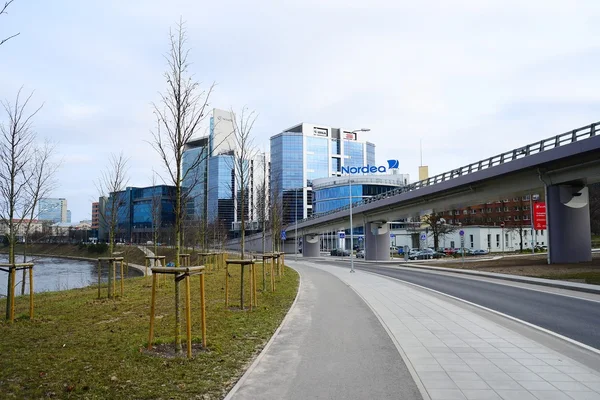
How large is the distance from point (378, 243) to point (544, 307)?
41.9 meters

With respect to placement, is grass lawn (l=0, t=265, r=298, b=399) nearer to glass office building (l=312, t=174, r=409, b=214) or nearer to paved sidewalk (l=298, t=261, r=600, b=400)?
paved sidewalk (l=298, t=261, r=600, b=400)

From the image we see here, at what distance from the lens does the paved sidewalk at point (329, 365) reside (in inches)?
225

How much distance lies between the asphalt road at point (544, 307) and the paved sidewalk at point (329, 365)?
4379 millimetres

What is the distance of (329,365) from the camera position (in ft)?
23.1

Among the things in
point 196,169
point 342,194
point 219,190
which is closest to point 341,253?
point 342,194

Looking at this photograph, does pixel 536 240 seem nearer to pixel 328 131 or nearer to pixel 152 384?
pixel 328 131

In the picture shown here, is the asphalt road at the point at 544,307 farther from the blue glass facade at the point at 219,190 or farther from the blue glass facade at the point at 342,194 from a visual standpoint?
the blue glass facade at the point at 342,194

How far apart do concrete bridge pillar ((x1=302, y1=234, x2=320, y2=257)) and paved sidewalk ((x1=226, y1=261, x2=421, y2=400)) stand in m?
67.9

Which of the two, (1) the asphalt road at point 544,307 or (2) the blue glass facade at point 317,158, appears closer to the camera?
(1) the asphalt road at point 544,307

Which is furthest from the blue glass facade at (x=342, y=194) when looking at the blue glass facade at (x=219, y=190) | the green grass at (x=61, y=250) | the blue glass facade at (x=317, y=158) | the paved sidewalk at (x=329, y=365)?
the paved sidewalk at (x=329, y=365)

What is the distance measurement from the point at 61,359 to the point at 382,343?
571 cm

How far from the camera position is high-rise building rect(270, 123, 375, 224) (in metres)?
128

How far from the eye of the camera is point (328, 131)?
143 m

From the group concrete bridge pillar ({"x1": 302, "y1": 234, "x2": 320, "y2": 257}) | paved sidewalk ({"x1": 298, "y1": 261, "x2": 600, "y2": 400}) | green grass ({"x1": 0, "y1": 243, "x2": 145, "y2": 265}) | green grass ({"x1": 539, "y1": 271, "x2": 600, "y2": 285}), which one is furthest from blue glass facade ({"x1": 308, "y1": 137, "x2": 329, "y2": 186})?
paved sidewalk ({"x1": 298, "y1": 261, "x2": 600, "y2": 400})
